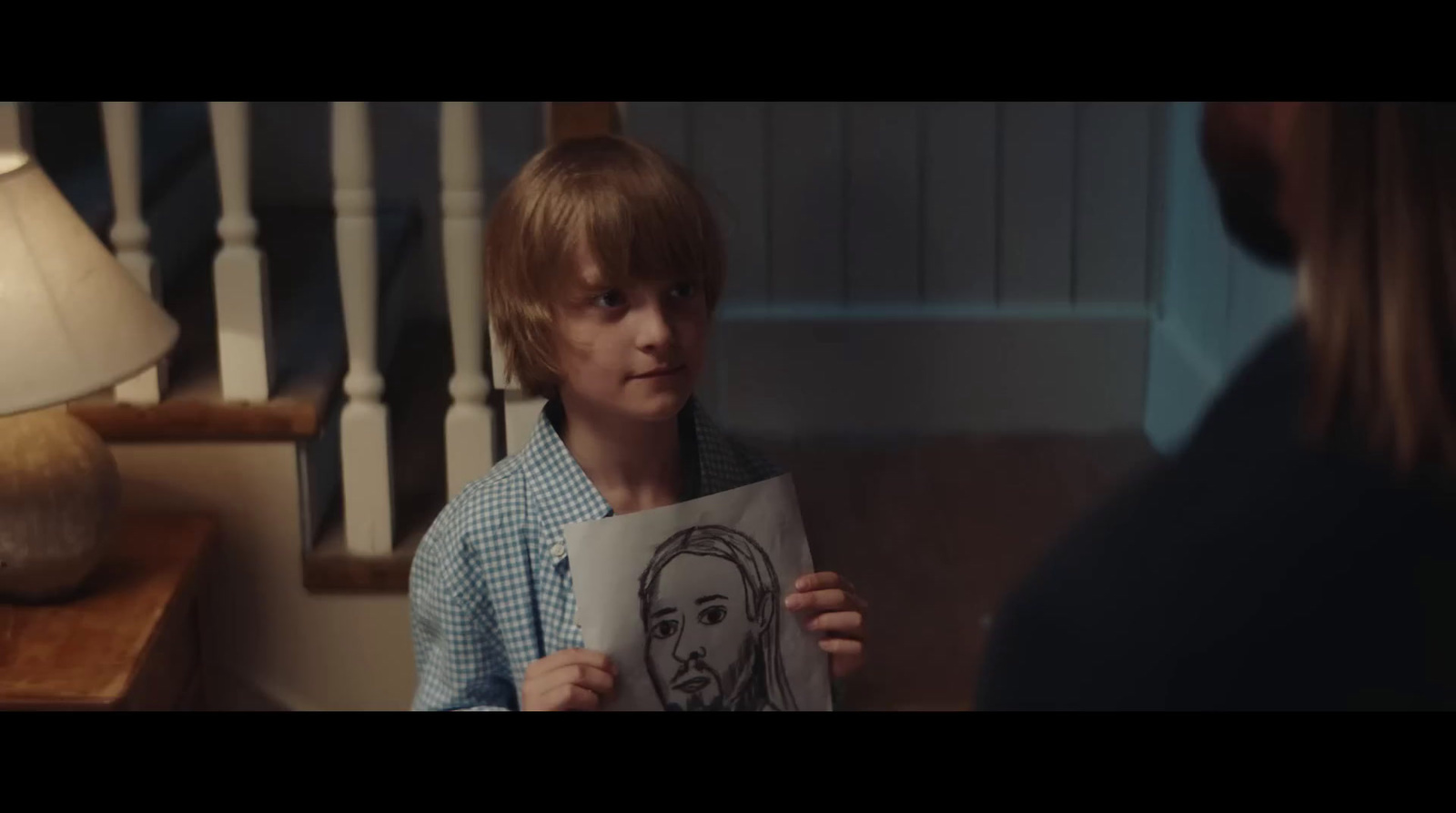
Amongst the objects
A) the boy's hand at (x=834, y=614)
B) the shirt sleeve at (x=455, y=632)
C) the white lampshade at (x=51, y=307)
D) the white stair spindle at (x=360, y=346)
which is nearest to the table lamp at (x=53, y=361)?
the white lampshade at (x=51, y=307)

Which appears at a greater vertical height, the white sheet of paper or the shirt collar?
the shirt collar

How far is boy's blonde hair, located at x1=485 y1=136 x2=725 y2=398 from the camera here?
0.96 meters

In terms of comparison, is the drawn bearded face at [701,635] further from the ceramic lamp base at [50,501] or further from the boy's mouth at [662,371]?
the ceramic lamp base at [50,501]

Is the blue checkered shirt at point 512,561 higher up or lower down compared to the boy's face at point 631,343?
lower down

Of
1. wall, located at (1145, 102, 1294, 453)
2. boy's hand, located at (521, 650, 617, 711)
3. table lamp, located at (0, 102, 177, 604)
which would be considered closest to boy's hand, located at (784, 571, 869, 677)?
boy's hand, located at (521, 650, 617, 711)

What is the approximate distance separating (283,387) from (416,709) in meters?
0.24

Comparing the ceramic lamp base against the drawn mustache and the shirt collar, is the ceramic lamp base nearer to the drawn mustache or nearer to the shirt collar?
the shirt collar

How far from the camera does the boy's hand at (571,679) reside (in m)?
1.00

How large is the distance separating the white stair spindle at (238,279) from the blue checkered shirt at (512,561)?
0.18m

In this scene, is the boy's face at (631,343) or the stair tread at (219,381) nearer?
the boy's face at (631,343)

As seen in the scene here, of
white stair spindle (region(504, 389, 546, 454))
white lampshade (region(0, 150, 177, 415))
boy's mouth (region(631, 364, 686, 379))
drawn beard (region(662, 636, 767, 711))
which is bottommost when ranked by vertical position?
drawn beard (region(662, 636, 767, 711))

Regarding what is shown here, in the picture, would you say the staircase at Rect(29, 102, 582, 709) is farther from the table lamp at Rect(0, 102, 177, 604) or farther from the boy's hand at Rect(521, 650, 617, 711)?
the boy's hand at Rect(521, 650, 617, 711)

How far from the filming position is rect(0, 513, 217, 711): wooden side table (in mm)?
1027

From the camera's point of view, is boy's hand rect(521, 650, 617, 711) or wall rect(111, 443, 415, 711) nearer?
boy's hand rect(521, 650, 617, 711)
